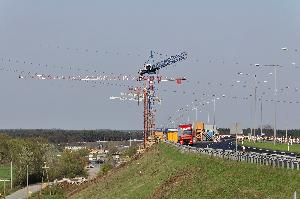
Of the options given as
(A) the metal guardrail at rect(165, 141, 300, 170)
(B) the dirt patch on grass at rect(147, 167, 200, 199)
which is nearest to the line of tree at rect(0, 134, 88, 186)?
(A) the metal guardrail at rect(165, 141, 300, 170)

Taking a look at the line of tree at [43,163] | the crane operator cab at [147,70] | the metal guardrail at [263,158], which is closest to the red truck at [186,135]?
the crane operator cab at [147,70]

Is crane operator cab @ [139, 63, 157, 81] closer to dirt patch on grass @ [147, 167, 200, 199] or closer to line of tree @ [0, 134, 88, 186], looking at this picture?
line of tree @ [0, 134, 88, 186]

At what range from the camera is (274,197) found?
31.5 meters

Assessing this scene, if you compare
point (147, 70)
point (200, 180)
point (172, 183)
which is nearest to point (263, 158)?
point (200, 180)

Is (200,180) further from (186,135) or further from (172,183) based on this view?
(186,135)

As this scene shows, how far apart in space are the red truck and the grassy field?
38790 mm

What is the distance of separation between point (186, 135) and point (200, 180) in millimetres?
66705

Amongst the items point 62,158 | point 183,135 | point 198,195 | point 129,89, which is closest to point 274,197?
point 198,195

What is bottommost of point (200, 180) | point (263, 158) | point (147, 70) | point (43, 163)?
point (43, 163)

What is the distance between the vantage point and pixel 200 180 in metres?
43.6

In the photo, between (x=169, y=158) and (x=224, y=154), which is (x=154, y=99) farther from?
(x=224, y=154)

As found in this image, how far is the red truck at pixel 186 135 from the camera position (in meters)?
109

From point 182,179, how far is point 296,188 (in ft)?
54.2

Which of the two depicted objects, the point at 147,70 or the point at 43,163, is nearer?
the point at 147,70
